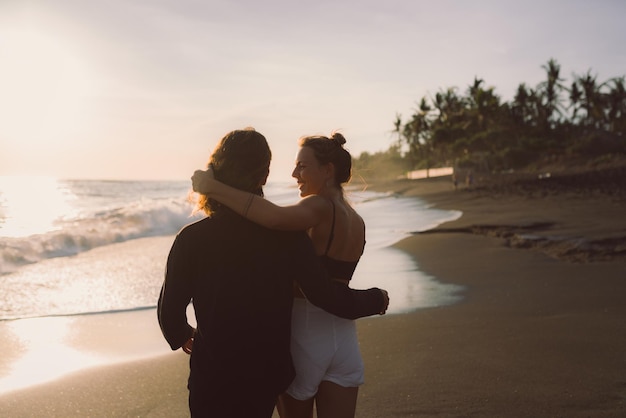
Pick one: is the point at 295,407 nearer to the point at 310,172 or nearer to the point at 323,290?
the point at 323,290

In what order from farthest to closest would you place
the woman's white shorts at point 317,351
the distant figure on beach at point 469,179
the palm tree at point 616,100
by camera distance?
the palm tree at point 616,100, the distant figure on beach at point 469,179, the woman's white shorts at point 317,351

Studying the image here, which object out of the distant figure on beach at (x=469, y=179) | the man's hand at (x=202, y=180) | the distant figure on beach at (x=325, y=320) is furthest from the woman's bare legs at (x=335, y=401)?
the distant figure on beach at (x=469, y=179)

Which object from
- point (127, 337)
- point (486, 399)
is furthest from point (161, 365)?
point (486, 399)

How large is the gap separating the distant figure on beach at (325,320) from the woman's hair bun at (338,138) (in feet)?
0.13

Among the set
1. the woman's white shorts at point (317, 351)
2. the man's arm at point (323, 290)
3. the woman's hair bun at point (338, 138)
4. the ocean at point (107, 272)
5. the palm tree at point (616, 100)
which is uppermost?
the palm tree at point (616, 100)

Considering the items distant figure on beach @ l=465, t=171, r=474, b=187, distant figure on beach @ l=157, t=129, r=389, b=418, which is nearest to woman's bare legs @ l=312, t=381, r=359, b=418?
distant figure on beach @ l=157, t=129, r=389, b=418

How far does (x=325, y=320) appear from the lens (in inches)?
98.6

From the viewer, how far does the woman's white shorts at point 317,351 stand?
247 centimetres

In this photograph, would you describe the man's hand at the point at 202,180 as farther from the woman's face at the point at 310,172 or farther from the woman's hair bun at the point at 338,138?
the woman's hair bun at the point at 338,138

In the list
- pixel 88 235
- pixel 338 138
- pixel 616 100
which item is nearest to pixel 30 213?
pixel 88 235

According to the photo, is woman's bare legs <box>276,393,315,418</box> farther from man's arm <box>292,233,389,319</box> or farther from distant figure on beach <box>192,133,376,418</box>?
man's arm <box>292,233,389,319</box>

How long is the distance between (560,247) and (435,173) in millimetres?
57465

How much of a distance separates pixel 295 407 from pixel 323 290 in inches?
25.7

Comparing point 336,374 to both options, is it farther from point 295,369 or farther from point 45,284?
point 45,284
